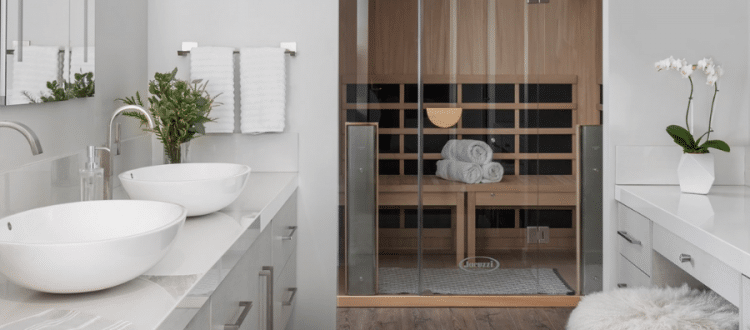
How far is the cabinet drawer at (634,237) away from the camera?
102 inches

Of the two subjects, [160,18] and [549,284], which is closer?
[160,18]

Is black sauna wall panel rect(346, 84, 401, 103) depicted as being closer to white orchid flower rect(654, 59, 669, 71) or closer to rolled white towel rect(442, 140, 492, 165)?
rolled white towel rect(442, 140, 492, 165)

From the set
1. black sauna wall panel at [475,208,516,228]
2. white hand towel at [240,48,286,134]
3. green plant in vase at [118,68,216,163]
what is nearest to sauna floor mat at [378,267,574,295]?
black sauna wall panel at [475,208,516,228]

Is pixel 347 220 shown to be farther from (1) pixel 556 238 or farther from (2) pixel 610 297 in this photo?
(2) pixel 610 297

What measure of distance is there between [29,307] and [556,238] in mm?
2568

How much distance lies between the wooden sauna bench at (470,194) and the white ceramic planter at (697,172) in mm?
579

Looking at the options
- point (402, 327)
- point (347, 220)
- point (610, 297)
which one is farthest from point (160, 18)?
point (610, 297)

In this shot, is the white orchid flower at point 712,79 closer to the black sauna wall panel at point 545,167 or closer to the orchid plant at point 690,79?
the orchid plant at point 690,79

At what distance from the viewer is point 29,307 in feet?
3.84

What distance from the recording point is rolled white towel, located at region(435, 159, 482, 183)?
3.20 metres

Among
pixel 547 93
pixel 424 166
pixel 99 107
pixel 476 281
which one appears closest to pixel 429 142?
pixel 424 166

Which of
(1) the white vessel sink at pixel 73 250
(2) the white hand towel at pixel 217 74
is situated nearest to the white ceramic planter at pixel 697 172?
(2) the white hand towel at pixel 217 74

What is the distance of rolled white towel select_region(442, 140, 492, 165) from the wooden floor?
0.73 meters

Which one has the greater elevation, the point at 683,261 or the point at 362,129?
the point at 362,129
